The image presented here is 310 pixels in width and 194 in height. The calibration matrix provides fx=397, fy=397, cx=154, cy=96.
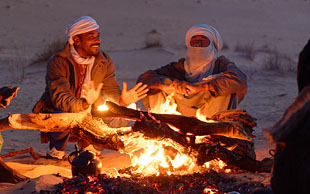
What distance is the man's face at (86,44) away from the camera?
5.78m

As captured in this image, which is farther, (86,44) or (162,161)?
(86,44)

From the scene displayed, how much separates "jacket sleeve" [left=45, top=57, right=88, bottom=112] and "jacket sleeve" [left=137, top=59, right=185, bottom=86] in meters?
1.20

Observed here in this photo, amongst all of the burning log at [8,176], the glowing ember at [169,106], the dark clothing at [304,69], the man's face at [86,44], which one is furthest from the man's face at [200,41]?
the dark clothing at [304,69]

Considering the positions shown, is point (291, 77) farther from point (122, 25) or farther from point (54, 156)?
point (122, 25)

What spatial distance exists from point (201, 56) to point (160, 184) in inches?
107

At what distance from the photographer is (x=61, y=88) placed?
5406mm

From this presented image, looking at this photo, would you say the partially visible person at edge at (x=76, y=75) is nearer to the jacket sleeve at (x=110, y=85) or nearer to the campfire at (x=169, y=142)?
the jacket sleeve at (x=110, y=85)

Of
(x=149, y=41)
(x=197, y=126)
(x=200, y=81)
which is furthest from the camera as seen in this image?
(x=149, y=41)

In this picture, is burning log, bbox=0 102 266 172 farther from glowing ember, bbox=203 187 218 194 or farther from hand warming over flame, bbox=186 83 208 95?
hand warming over flame, bbox=186 83 208 95

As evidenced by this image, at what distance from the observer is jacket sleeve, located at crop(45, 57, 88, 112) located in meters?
5.21

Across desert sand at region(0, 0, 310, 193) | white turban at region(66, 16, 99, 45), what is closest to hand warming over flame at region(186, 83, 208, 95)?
desert sand at region(0, 0, 310, 193)

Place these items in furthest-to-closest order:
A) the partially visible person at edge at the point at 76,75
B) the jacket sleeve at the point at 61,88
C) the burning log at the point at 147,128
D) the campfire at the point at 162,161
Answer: the partially visible person at edge at the point at 76,75 → the jacket sleeve at the point at 61,88 → the campfire at the point at 162,161 → the burning log at the point at 147,128

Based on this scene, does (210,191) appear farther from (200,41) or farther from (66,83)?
(200,41)

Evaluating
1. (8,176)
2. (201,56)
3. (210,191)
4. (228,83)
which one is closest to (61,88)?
(8,176)
